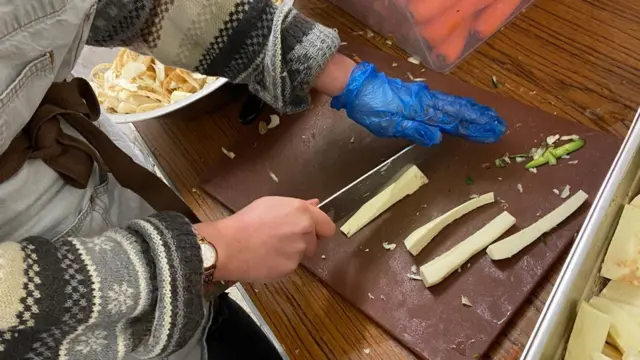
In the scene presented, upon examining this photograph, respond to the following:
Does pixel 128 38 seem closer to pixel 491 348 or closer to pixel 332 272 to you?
pixel 332 272

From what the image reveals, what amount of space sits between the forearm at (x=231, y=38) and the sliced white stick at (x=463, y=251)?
0.30m

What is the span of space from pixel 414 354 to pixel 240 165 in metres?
0.43

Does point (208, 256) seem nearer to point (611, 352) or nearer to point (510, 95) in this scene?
point (611, 352)

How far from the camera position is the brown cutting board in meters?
0.81

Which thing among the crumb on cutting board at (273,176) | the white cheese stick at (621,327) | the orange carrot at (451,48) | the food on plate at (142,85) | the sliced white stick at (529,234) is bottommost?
the crumb on cutting board at (273,176)

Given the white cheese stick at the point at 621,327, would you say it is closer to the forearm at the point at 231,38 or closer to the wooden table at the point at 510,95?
the wooden table at the point at 510,95

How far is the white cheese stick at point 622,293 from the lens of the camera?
69 centimetres

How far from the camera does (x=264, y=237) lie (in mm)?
736

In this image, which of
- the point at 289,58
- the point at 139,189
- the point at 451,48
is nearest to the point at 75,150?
the point at 139,189

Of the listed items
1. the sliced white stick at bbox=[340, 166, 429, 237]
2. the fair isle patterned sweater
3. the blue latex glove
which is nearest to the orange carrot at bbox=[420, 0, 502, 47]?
the blue latex glove

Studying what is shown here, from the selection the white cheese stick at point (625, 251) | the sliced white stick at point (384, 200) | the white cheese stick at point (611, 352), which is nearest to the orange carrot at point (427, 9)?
the sliced white stick at point (384, 200)

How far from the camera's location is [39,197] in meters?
0.64

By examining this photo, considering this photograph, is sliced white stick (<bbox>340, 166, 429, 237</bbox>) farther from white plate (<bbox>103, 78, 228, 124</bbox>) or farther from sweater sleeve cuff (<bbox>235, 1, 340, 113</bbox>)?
white plate (<bbox>103, 78, 228, 124</bbox>)

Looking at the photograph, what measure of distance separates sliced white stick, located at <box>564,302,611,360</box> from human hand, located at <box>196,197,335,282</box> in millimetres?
307
